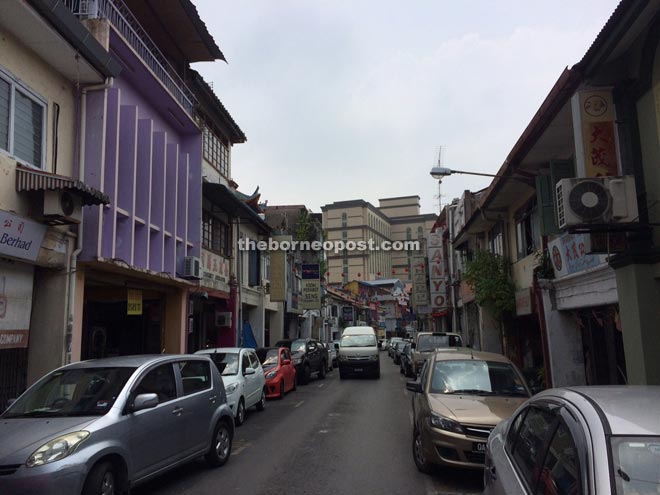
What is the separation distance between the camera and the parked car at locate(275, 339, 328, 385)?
2106cm

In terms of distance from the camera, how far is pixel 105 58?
10852 millimetres

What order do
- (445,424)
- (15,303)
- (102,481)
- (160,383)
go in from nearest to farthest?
(102,481) < (445,424) < (160,383) < (15,303)

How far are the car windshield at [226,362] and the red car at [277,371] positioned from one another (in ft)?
11.7

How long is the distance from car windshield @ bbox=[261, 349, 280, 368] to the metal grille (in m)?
7.74

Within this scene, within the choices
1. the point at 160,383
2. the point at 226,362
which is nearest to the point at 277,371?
the point at 226,362

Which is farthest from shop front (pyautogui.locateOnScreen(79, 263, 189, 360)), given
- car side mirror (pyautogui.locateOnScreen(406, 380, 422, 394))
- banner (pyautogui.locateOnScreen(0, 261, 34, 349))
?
car side mirror (pyautogui.locateOnScreen(406, 380, 422, 394))

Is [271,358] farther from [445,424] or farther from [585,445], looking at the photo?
[585,445]

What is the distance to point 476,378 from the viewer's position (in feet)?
27.0

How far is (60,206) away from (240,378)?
5.26 meters

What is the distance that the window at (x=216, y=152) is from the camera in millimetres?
20891

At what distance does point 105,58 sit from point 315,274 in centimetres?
2391

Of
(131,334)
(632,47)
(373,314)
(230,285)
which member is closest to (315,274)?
(230,285)

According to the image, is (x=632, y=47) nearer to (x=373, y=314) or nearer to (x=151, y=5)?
(x=151, y=5)

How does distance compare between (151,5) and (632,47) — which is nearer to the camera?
(632,47)
